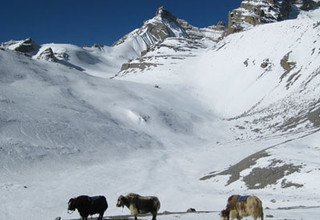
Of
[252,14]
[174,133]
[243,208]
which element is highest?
[252,14]

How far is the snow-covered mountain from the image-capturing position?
131 ft

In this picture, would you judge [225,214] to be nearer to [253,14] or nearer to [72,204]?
[72,204]

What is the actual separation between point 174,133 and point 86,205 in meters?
56.1

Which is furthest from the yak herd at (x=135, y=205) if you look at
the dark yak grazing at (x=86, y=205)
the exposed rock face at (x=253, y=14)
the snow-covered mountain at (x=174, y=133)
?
the exposed rock face at (x=253, y=14)

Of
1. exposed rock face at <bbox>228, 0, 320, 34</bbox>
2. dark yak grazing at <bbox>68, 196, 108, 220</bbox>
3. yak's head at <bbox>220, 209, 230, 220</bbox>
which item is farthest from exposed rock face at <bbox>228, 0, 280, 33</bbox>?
yak's head at <bbox>220, 209, 230, 220</bbox>

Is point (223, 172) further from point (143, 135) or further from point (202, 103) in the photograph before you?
point (202, 103)

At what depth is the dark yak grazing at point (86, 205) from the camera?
21266 mm

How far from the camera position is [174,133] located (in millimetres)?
77312

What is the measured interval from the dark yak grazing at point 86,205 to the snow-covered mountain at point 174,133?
12.8 ft

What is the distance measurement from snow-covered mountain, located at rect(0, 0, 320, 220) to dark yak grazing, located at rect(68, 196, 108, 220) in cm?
389

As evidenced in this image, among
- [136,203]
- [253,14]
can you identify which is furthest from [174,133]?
[253,14]

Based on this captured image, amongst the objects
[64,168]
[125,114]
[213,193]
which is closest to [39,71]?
[125,114]

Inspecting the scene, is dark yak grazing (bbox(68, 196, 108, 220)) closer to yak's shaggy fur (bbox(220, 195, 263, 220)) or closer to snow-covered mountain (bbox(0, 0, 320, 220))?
snow-covered mountain (bbox(0, 0, 320, 220))

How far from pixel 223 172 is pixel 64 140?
23558mm
